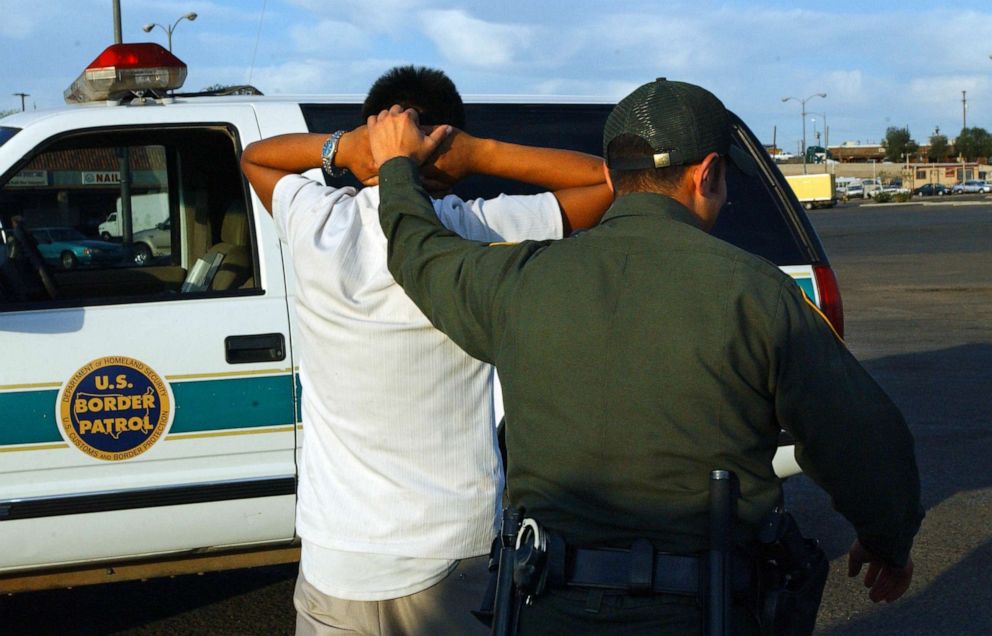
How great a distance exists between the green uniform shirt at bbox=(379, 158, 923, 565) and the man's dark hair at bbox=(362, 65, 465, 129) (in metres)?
0.48

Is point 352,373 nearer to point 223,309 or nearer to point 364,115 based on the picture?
point 364,115

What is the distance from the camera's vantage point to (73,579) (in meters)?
4.02

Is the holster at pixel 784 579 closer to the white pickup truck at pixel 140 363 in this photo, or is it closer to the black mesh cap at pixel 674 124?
the black mesh cap at pixel 674 124

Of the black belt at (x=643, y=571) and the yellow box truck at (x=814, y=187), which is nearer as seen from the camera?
the black belt at (x=643, y=571)

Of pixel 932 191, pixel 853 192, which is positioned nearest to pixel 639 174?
pixel 853 192

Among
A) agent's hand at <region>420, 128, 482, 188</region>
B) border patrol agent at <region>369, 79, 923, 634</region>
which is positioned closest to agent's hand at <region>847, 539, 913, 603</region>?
border patrol agent at <region>369, 79, 923, 634</region>

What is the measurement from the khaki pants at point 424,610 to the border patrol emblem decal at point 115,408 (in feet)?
6.06

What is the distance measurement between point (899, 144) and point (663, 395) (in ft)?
476

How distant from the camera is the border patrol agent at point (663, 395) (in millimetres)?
1839

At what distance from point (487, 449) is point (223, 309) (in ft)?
6.79

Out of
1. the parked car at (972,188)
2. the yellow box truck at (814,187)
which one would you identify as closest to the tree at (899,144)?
the parked car at (972,188)

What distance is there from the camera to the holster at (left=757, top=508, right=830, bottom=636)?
1.90 m

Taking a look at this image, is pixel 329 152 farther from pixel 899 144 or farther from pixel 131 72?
pixel 899 144

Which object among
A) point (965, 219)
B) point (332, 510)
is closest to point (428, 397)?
point (332, 510)
